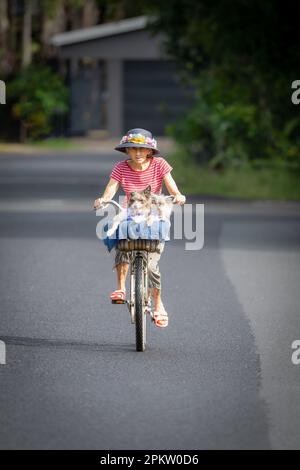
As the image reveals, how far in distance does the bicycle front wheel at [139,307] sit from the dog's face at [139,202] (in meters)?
0.39

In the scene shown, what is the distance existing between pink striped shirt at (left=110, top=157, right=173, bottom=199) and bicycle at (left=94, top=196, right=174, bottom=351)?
32cm

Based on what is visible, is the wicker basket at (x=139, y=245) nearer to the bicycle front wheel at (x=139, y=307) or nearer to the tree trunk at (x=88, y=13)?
the bicycle front wheel at (x=139, y=307)

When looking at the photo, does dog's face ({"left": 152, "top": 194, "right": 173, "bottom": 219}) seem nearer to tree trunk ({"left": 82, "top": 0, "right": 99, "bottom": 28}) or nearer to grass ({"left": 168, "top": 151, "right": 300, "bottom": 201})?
grass ({"left": 168, "top": 151, "right": 300, "bottom": 201})

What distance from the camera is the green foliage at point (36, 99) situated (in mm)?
51750

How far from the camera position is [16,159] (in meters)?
42.0

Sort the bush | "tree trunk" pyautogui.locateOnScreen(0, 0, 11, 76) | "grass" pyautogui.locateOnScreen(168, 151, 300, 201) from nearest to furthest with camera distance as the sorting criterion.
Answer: "grass" pyautogui.locateOnScreen(168, 151, 300, 201) → the bush → "tree trunk" pyautogui.locateOnScreen(0, 0, 11, 76)

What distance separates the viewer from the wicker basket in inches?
403

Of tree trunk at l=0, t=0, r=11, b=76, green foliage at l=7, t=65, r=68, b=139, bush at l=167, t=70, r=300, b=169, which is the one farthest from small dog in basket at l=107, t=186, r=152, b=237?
tree trunk at l=0, t=0, r=11, b=76

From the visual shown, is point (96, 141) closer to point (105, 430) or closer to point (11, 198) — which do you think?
point (11, 198)

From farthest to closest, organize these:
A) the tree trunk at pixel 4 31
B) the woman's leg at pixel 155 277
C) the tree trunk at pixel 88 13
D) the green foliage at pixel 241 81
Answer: the tree trunk at pixel 88 13
the tree trunk at pixel 4 31
the green foliage at pixel 241 81
the woman's leg at pixel 155 277

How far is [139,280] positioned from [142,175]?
0.89 metres

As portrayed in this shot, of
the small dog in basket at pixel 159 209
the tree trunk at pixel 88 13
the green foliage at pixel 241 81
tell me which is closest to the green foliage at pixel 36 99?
the tree trunk at pixel 88 13
